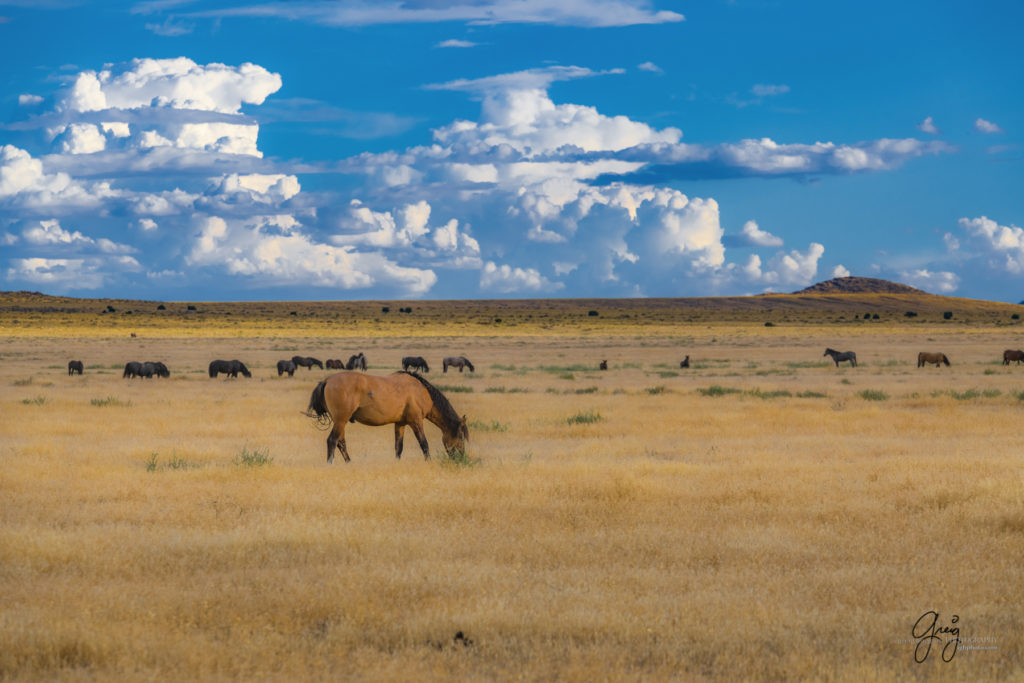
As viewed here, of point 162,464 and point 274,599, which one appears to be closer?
point 274,599

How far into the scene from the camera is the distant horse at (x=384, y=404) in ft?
50.7

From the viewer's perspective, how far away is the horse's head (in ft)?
51.7

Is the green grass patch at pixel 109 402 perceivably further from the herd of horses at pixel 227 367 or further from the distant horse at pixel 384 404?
the distant horse at pixel 384 404

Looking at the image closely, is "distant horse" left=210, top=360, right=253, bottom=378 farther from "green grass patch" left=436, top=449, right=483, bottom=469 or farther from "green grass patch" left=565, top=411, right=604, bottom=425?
"green grass patch" left=436, top=449, right=483, bottom=469

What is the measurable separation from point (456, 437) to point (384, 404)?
53.8 inches

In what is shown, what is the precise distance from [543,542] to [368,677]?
12.6ft

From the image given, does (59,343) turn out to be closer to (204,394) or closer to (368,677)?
(204,394)

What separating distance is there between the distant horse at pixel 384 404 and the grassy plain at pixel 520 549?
0.80 m

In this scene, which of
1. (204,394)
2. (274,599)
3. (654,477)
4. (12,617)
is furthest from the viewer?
(204,394)

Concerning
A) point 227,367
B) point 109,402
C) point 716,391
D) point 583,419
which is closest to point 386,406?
point 583,419

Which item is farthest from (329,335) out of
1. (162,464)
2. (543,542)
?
(543,542)

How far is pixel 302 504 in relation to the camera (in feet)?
39.2

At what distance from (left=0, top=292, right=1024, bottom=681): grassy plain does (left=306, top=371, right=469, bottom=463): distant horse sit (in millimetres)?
798

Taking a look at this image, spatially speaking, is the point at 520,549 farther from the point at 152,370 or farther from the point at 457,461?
the point at 152,370
